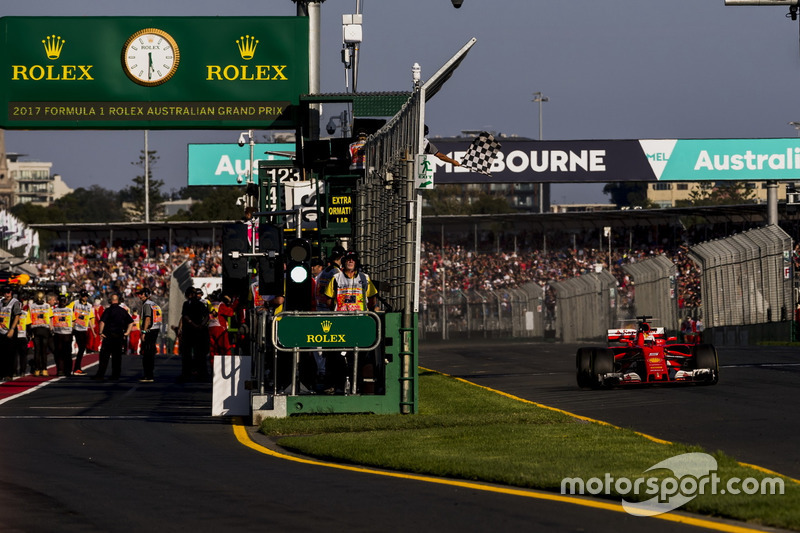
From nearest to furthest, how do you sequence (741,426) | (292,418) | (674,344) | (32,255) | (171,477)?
(171,477)
(741,426)
(292,418)
(674,344)
(32,255)

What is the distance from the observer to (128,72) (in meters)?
23.1

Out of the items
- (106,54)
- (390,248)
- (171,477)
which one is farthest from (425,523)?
(106,54)

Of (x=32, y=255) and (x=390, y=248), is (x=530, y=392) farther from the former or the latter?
(x=32, y=255)

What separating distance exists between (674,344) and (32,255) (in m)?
47.2

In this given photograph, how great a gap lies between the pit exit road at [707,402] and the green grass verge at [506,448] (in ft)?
1.45

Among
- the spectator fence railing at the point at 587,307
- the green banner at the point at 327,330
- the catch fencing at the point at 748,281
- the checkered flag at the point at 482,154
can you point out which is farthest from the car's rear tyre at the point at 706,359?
the spectator fence railing at the point at 587,307

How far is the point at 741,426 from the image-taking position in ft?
39.1

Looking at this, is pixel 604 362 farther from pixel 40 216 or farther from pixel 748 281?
pixel 40 216

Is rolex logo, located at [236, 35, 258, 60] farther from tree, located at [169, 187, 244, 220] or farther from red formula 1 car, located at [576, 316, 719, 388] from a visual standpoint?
tree, located at [169, 187, 244, 220]

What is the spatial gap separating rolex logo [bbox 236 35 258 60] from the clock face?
3.67 ft

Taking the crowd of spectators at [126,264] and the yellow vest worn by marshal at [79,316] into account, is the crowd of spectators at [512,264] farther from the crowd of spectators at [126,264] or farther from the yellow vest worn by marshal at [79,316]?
the yellow vest worn by marshal at [79,316]

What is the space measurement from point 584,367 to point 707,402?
2.99 m

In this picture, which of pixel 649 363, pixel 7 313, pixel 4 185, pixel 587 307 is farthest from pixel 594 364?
pixel 4 185

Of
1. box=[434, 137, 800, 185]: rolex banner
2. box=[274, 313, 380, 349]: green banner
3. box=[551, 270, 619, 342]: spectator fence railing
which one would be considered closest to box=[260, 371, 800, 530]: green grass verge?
box=[274, 313, 380, 349]: green banner
